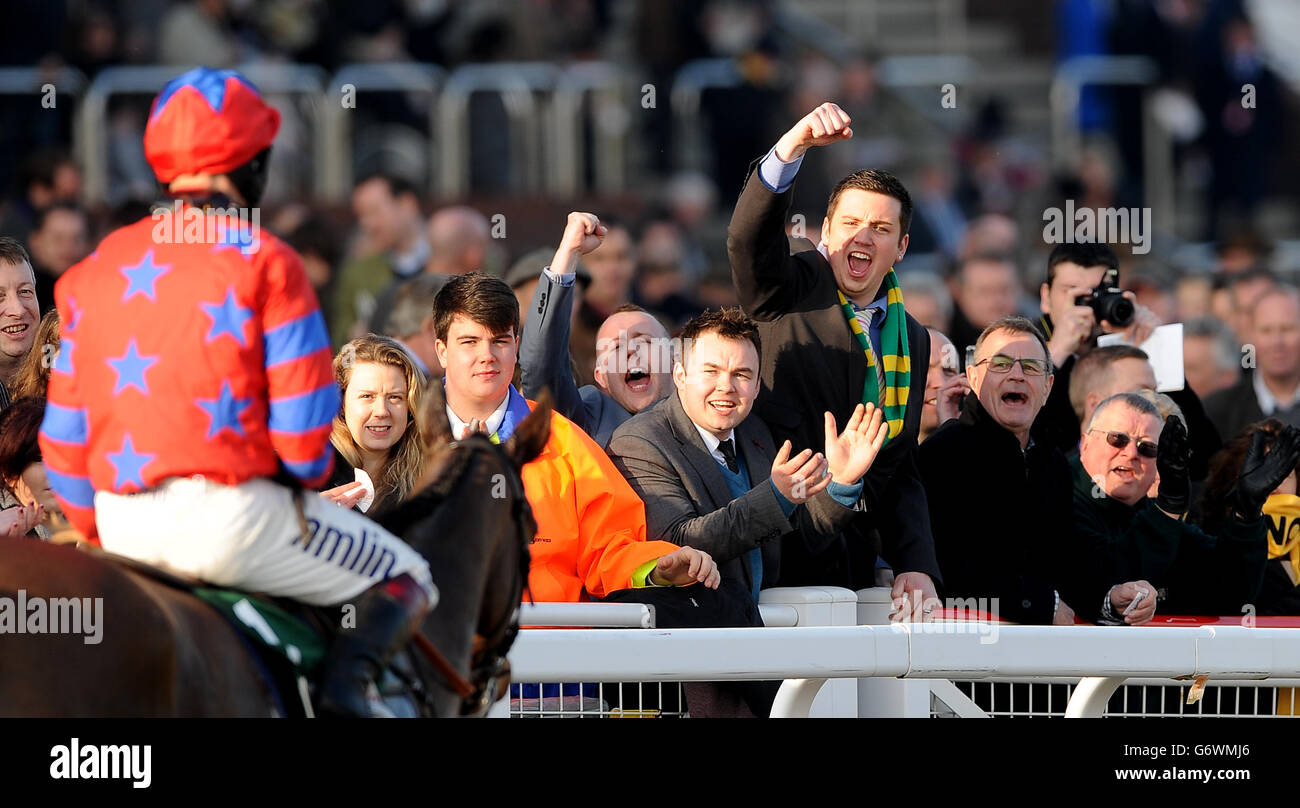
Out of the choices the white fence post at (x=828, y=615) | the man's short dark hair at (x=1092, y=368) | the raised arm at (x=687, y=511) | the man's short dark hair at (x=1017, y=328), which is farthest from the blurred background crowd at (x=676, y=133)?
the white fence post at (x=828, y=615)

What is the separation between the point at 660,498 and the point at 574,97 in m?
7.27

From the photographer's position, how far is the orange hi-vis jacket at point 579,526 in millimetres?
5254

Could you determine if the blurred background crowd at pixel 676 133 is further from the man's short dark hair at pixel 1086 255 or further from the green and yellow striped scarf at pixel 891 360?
the green and yellow striped scarf at pixel 891 360

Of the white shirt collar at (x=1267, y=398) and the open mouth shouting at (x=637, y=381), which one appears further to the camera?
the white shirt collar at (x=1267, y=398)

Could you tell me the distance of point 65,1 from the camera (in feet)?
41.0

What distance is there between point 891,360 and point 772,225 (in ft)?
2.05

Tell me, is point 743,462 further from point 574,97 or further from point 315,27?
point 315,27

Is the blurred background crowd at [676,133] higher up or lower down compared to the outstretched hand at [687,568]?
higher up

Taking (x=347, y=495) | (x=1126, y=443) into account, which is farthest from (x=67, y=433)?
(x=1126, y=443)

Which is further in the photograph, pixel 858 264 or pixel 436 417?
pixel 858 264

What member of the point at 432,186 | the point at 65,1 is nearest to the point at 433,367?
the point at 432,186

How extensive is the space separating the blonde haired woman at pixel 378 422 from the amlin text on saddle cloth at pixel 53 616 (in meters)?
2.22

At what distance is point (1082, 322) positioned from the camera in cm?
732

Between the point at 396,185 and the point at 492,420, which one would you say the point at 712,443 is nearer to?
Result: the point at 492,420
